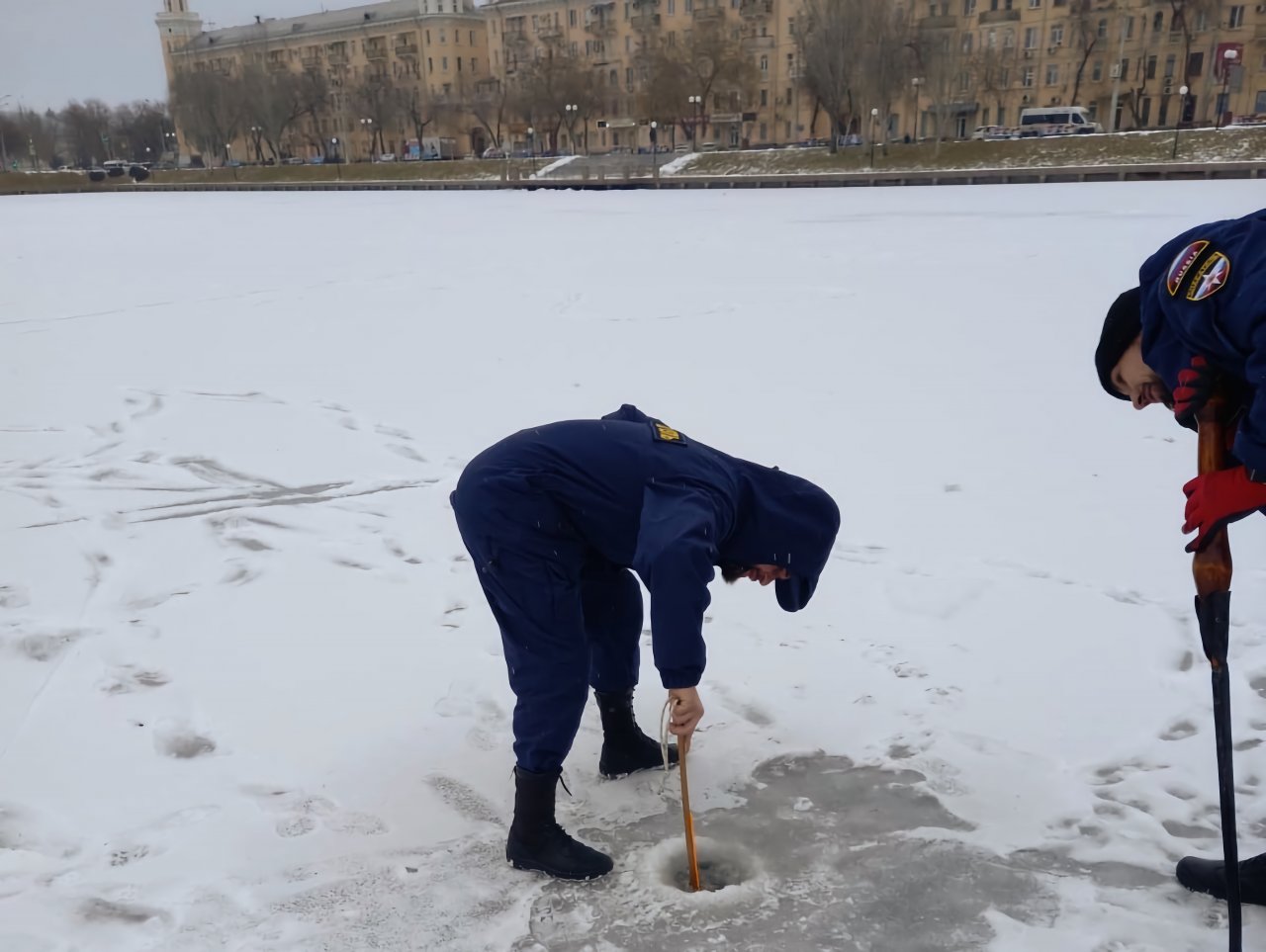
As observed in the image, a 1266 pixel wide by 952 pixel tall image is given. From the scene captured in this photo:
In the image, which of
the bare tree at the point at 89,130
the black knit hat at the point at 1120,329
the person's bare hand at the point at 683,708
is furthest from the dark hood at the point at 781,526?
the bare tree at the point at 89,130

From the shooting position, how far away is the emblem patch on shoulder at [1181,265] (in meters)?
2.00

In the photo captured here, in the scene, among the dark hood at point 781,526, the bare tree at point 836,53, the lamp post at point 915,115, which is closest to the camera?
the dark hood at point 781,526

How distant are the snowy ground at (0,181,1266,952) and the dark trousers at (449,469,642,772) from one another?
0.41 m

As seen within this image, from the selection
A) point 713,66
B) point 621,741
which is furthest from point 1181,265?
point 713,66

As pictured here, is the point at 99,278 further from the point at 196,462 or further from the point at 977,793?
the point at 977,793

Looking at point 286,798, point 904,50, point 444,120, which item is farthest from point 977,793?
point 444,120

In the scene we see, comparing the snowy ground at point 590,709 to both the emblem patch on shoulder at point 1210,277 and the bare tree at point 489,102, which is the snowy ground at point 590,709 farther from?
the bare tree at point 489,102

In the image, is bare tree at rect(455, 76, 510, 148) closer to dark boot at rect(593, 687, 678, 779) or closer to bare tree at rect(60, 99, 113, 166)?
bare tree at rect(60, 99, 113, 166)

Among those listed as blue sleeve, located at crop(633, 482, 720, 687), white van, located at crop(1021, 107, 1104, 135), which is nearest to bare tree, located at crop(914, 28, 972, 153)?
white van, located at crop(1021, 107, 1104, 135)

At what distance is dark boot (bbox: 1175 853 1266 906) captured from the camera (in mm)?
2422

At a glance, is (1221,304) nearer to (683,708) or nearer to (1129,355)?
(1129,355)

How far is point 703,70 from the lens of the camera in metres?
55.6

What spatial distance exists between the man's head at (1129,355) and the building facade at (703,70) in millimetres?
40264

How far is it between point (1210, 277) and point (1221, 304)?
0.06 m
